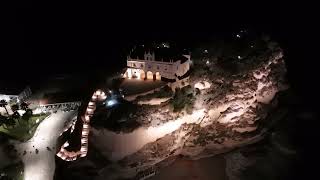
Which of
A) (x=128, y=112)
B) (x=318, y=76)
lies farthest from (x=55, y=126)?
(x=318, y=76)

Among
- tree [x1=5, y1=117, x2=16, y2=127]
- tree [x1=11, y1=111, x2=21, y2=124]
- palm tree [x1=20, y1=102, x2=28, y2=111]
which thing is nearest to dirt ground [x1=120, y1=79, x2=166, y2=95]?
palm tree [x1=20, y1=102, x2=28, y2=111]

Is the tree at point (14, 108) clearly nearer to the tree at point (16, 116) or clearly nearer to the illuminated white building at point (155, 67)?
the tree at point (16, 116)

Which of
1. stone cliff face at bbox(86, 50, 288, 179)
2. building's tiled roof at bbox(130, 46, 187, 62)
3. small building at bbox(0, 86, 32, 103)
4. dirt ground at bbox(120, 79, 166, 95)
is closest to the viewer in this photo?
dirt ground at bbox(120, 79, 166, 95)

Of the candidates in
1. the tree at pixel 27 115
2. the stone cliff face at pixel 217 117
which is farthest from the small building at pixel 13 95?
the stone cliff face at pixel 217 117

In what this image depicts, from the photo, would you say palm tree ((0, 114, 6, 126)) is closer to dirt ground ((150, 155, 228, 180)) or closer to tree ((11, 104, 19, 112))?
tree ((11, 104, 19, 112))

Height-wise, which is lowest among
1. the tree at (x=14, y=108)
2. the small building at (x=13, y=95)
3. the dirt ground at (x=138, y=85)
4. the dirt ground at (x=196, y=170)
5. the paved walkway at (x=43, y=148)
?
the dirt ground at (x=196, y=170)

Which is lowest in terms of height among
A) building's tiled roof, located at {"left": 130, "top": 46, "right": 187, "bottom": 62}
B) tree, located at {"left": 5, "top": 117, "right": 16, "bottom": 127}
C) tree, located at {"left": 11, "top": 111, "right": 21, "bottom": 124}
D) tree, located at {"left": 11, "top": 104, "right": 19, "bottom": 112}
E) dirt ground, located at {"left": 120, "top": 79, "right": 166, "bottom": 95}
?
tree, located at {"left": 5, "top": 117, "right": 16, "bottom": 127}

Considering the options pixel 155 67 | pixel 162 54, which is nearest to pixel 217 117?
pixel 155 67
